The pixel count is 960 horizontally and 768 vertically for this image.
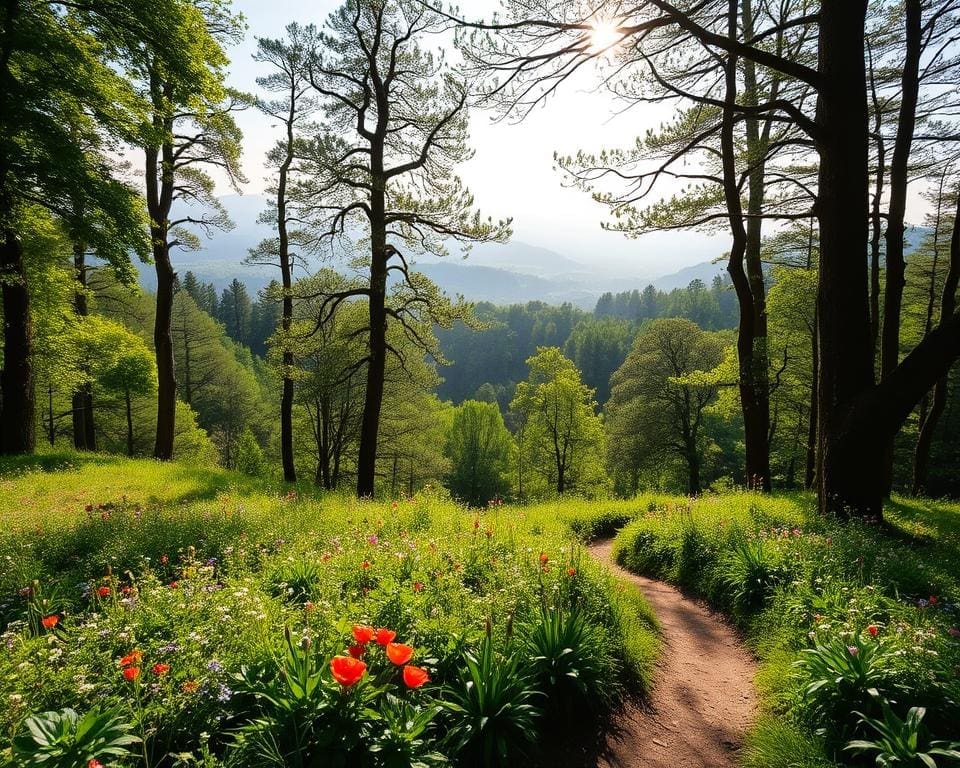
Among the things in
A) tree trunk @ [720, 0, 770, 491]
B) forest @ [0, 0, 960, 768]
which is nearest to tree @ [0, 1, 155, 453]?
forest @ [0, 0, 960, 768]

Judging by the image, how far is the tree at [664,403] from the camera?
25.0m

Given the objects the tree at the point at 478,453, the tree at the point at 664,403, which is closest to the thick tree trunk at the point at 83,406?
the tree at the point at 478,453

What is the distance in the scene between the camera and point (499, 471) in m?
36.8

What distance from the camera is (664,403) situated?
25.2 m

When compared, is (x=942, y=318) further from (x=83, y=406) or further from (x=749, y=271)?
(x=83, y=406)

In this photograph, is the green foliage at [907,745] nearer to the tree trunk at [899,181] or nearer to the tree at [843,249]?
the tree at [843,249]

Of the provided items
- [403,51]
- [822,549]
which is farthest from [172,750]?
[403,51]

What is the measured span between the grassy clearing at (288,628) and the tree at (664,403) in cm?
2023

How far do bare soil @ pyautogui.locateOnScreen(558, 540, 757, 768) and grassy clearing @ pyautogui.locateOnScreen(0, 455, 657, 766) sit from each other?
0.22 m

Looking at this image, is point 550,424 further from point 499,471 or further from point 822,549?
point 822,549

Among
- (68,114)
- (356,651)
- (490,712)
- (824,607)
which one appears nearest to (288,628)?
(356,651)

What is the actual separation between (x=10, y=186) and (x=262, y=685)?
32.2ft

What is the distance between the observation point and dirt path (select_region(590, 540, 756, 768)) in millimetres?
3336

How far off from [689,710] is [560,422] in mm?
21692
